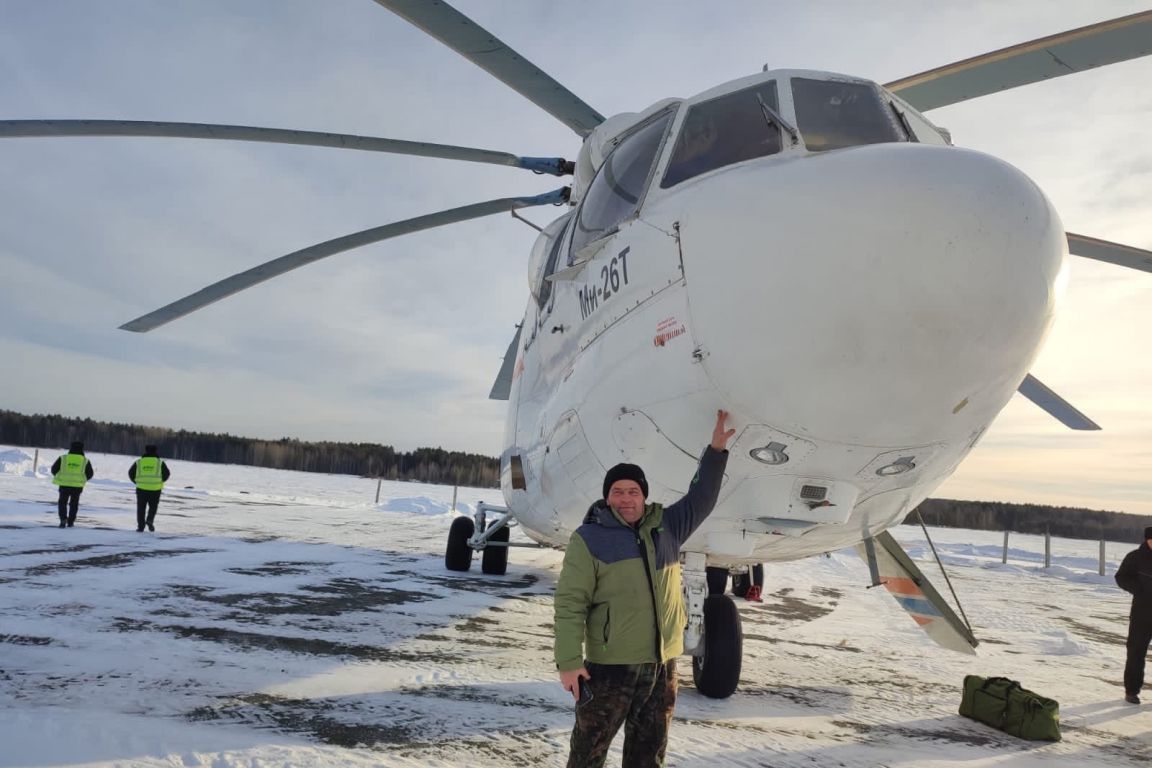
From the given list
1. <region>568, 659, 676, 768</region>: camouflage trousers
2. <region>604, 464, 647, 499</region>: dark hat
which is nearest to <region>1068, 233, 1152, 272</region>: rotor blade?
<region>604, 464, 647, 499</region>: dark hat

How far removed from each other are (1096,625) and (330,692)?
428 inches

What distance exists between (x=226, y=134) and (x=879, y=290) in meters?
5.17

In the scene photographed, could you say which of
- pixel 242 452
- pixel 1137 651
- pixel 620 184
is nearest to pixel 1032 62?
pixel 620 184

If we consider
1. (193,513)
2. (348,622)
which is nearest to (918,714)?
(348,622)

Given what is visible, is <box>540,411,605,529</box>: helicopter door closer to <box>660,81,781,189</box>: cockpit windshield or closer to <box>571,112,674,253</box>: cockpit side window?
<box>571,112,674,253</box>: cockpit side window

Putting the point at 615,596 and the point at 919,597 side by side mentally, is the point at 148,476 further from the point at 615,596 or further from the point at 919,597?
the point at 615,596

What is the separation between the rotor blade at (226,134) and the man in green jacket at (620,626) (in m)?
4.50

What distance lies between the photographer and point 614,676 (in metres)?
2.67

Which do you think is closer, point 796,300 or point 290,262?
point 796,300

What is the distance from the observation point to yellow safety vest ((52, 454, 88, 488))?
40.1 feet

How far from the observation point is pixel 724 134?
12.3ft

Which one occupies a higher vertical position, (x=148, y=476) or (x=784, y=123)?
(x=784, y=123)

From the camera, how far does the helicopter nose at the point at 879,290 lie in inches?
104

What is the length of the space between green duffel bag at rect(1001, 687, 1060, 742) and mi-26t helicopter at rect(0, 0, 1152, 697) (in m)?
0.57
